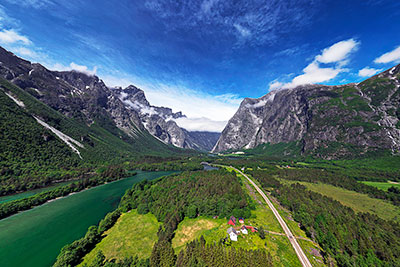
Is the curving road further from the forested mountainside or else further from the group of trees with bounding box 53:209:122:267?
the forested mountainside

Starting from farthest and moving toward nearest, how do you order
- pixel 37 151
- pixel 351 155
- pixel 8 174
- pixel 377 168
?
pixel 351 155 → pixel 377 168 → pixel 37 151 → pixel 8 174

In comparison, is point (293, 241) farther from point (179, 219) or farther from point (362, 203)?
point (362, 203)

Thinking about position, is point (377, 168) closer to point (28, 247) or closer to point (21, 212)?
point (28, 247)

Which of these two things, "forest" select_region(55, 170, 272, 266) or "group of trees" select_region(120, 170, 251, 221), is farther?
"group of trees" select_region(120, 170, 251, 221)

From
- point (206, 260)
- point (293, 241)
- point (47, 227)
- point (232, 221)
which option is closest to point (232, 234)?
point (232, 221)

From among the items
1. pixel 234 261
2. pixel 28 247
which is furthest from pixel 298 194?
pixel 28 247

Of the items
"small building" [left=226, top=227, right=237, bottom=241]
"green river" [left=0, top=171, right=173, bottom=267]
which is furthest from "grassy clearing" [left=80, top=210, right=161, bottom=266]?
"small building" [left=226, top=227, right=237, bottom=241]

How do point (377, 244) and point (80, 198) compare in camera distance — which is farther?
point (80, 198)

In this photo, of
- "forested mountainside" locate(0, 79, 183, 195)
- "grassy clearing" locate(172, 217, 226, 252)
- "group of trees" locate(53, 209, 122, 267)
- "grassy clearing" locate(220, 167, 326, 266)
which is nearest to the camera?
"group of trees" locate(53, 209, 122, 267)
